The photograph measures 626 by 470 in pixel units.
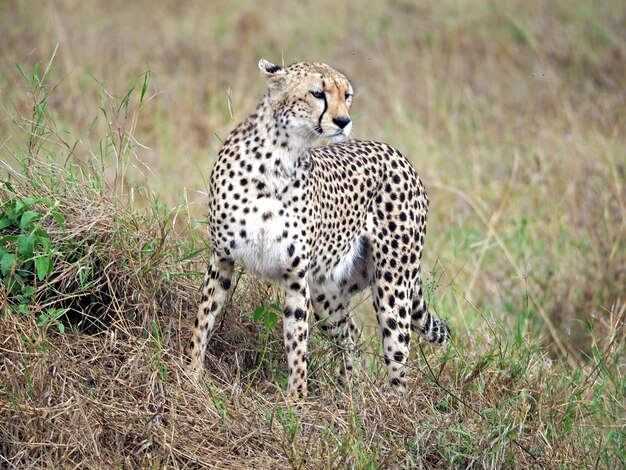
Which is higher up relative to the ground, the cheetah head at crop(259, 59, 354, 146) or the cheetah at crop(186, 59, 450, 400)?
the cheetah head at crop(259, 59, 354, 146)

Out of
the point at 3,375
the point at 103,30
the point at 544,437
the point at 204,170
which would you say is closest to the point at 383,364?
the point at 544,437

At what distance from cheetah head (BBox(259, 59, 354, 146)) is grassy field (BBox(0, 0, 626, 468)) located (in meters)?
0.31

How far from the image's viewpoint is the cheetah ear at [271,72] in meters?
3.78

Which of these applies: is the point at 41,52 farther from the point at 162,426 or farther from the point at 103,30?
the point at 162,426

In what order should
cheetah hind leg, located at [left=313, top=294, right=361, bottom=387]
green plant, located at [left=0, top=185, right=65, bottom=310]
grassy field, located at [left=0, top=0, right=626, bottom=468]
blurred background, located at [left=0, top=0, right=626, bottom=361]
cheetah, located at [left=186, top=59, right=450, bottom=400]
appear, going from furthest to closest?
blurred background, located at [left=0, top=0, right=626, bottom=361] → cheetah hind leg, located at [left=313, top=294, right=361, bottom=387] → cheetah, located at [left=186, top=59, right=450, bottom=400] → green plant, located at [left=0, top=185, right=65, bottom=310] → grassy field, located at [left=0, top=0, right=626, bottom=468]

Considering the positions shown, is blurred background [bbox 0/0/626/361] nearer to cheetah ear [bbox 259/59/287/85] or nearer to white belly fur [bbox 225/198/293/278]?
white belly fur [bbox 225/198/293/278]

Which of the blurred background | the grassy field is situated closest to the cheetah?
the grassy field

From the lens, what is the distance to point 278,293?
13.5 feet

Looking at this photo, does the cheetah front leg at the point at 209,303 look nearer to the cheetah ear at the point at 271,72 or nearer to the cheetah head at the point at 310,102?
the cheetah head at the point at 310,102

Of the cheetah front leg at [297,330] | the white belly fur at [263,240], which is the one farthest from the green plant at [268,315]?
the white belly fur at [263,240]

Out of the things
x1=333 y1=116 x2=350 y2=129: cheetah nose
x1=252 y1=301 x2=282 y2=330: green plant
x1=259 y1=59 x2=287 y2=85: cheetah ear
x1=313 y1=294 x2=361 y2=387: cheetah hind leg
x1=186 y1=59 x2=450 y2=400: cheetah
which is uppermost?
x1=259 y1=59 x2=287 y2=85: cheetah ear

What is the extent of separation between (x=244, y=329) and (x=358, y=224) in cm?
60

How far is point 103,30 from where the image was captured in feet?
28.9

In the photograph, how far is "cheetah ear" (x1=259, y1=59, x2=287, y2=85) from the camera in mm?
3781
